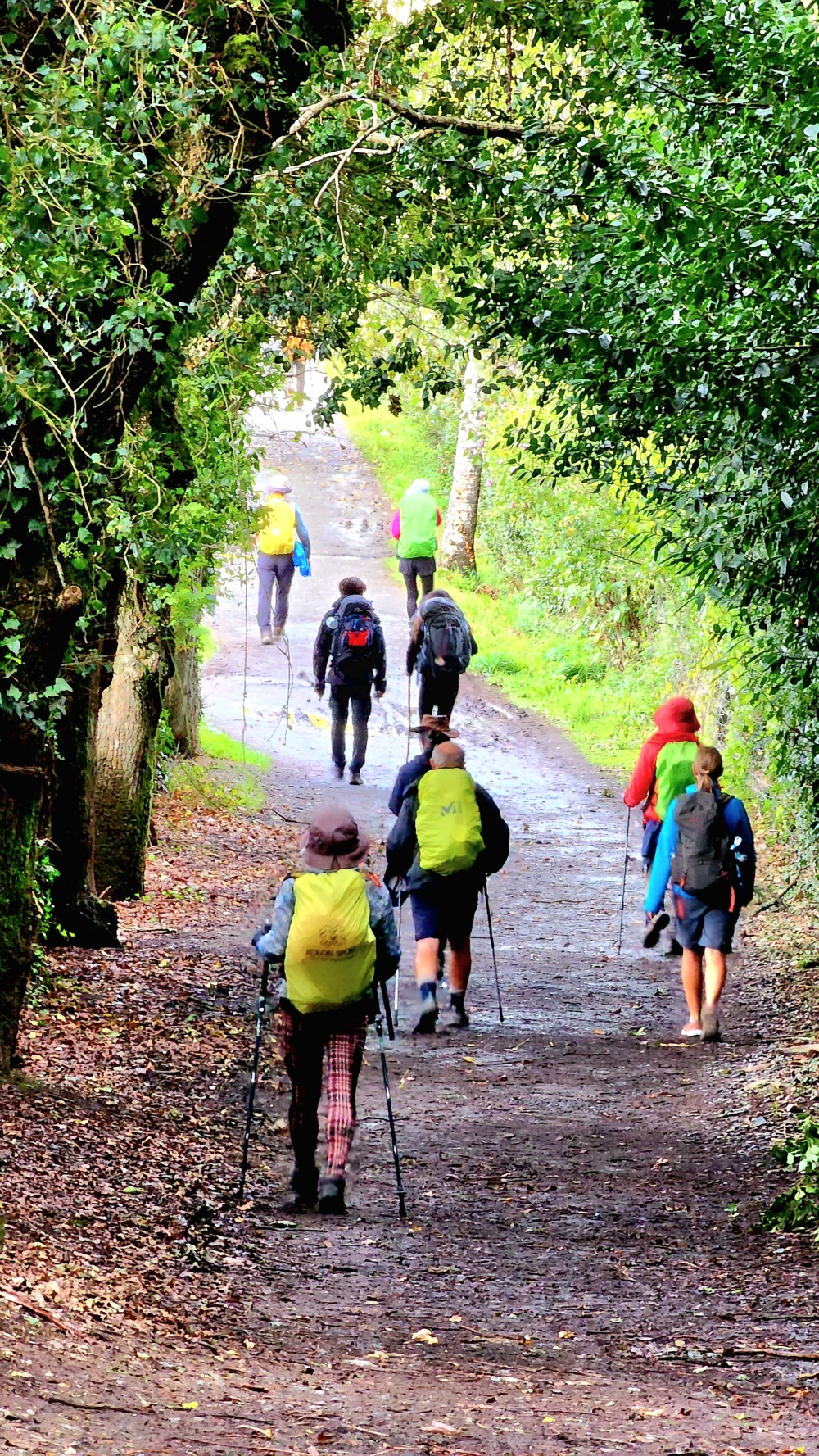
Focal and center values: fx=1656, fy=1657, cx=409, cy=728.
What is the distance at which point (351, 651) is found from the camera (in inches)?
657

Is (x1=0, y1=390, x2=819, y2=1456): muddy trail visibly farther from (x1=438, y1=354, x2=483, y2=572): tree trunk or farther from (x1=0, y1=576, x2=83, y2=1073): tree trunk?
(x1=438, y1=354, x2=483, y2=572): tree trunk

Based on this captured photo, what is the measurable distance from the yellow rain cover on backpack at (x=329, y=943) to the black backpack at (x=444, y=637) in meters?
9.74

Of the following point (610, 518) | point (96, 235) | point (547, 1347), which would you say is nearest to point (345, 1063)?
point (547, 1347)

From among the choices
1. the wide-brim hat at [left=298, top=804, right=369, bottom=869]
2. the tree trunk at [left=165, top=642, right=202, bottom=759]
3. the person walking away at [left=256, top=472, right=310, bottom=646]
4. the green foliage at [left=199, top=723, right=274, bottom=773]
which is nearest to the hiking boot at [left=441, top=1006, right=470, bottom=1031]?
the wide-brim hat at [left=298, top=804, right=369, bottom=869]

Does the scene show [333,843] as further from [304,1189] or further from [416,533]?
[416,533]

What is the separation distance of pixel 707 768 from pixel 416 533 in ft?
41.6

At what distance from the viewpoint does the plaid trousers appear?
727cm

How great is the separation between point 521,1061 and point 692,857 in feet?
5.32

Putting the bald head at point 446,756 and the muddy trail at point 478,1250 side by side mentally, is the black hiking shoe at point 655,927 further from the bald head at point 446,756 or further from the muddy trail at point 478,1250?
the bald head at point 446,756

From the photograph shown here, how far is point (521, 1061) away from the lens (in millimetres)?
10078

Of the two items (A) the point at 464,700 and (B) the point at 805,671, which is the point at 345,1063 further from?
(A) the point at 464,700

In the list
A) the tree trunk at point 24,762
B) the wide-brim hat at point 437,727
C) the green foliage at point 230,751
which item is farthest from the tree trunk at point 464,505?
the tree trunk at point 24,762

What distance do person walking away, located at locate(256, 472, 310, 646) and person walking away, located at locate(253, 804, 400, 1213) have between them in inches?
494

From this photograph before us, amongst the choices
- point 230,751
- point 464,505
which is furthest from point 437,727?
point 464,505
